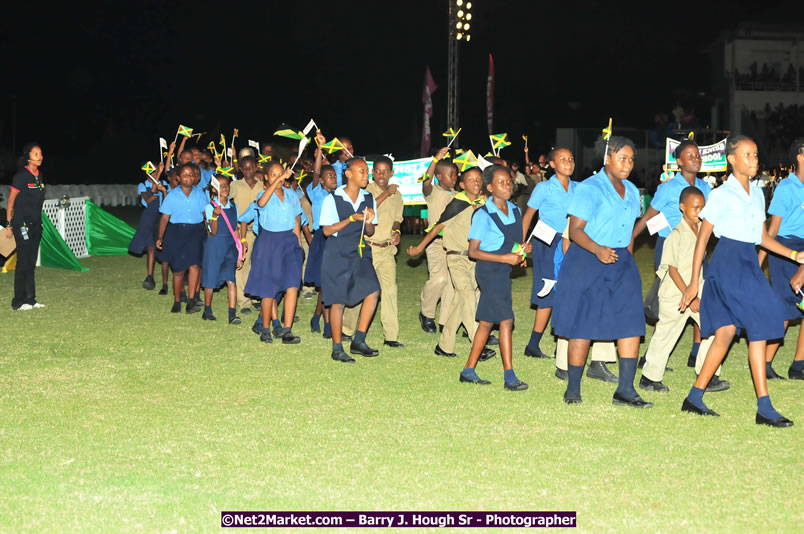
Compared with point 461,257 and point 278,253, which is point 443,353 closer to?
point 461,257

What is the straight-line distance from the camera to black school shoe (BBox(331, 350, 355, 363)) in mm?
8766

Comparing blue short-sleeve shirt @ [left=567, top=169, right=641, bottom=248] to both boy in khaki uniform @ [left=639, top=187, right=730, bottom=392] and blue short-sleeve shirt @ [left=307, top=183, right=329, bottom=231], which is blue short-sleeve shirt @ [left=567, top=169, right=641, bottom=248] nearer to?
boy in khaki uniform @ [left=639, top=187, right=730, bottom=392]

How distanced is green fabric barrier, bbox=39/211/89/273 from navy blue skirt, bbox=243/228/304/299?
8.16 m

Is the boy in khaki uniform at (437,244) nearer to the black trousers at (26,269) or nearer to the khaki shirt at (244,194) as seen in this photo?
the khaki shirt at (244,194)

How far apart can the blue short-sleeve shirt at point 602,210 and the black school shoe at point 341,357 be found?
289 cm

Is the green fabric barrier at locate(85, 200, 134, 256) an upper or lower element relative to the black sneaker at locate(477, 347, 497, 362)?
upper

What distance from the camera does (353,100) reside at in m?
59.5

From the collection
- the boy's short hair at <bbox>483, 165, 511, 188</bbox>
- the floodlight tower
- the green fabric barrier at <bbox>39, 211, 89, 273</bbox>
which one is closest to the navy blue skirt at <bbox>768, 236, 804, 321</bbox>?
the boy's short hair at <bbox>483, 165, 511, 188</bbox>

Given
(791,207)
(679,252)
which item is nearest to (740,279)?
(679,252)

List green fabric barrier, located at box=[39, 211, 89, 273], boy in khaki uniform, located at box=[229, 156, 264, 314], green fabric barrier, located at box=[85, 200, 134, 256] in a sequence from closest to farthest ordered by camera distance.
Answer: boy in khaki uniform, located at box=[229, 156, 264, 314]
green fabric barrier, located at box=[39, 211, 89, 273]
green fabric barrier, located at box=[85, 200, 134, 256]

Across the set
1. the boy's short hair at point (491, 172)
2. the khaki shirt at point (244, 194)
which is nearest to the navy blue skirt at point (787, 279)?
the boy's short hair at point (491, 172)

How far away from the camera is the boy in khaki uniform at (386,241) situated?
374 inches

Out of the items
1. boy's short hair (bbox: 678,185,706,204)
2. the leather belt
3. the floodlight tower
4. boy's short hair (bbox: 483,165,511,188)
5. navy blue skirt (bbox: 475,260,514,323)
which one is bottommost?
navy blue skirt (bbox: 475,260,514,323)

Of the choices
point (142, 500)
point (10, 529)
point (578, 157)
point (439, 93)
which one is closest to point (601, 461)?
point (142, 500)
